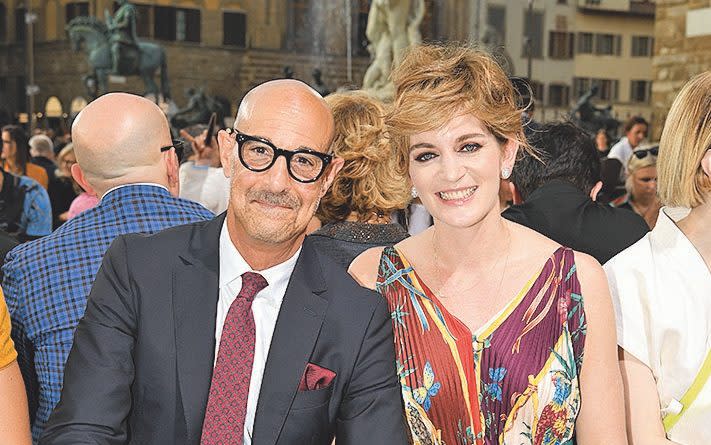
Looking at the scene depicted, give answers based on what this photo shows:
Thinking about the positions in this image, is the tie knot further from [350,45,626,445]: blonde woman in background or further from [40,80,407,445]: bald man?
[350,45,626,445]: blonde woman in background

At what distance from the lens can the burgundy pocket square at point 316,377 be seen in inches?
88.7

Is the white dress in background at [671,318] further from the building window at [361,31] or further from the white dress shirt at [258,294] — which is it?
the building window at [361,31]

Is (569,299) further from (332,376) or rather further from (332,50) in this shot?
(332,50)

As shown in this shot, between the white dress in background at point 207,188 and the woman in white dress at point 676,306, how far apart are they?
147 inches

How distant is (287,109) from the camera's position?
2266 mm

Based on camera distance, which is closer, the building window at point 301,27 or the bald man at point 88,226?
the bald man at point 88,226

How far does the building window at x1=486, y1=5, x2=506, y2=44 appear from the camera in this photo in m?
41.4

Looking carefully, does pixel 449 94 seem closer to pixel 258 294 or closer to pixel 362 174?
pixel 258 294

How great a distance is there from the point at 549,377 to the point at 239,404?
0.74m

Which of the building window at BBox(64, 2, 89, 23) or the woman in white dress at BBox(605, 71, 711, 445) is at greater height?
the building window at BBox(64, 2, 89, 23)

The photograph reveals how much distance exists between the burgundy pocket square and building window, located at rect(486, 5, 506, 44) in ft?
131

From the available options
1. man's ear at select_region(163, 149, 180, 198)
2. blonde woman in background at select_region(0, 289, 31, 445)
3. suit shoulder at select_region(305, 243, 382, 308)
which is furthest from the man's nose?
man's ear at select_region(163, 149, 180, 198)

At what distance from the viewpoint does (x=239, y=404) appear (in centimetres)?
219

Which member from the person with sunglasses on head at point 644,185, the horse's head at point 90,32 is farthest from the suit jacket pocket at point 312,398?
the horse's head at point 90,32
